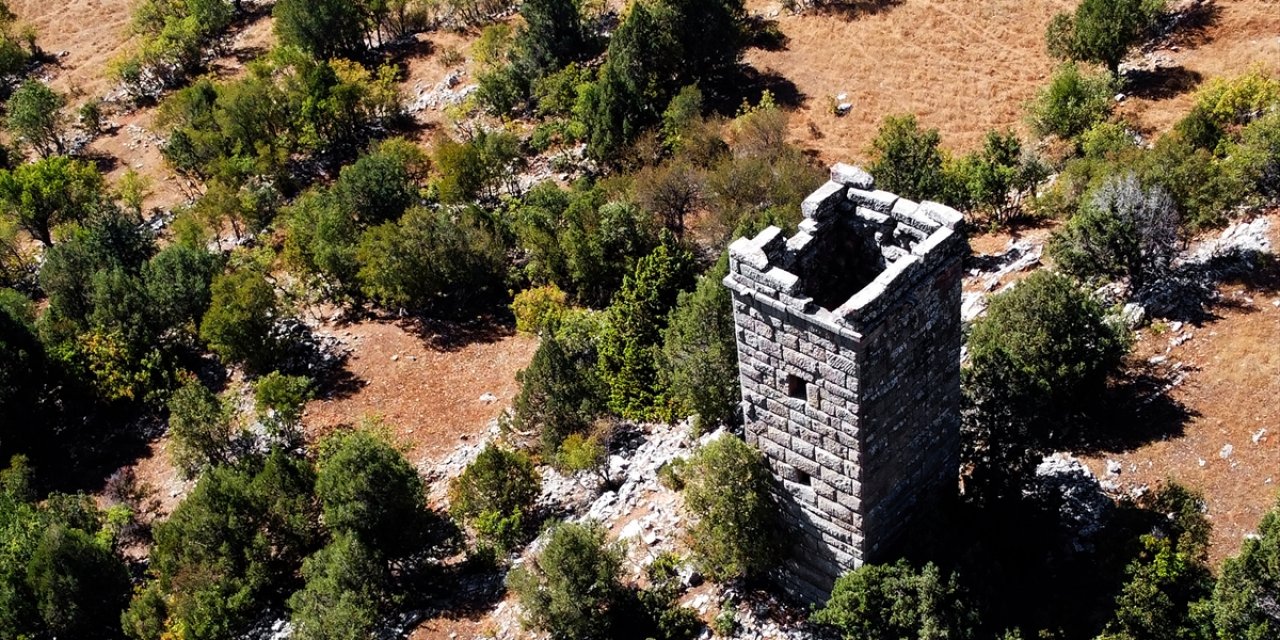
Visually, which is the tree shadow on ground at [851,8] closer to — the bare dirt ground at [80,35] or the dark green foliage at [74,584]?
the bare dirt ground at [80,35]

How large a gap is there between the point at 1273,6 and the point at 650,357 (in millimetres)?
35316

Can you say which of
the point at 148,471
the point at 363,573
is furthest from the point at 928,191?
the point at 148,471

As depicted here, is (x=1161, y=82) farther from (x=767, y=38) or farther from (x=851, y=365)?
(x=851, y=365)

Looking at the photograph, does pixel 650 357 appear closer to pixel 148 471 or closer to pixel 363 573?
pixel 363 573

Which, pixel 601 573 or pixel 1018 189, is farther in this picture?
pixel 1018 189

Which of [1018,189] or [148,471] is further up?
[1018,189]

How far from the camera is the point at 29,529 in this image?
35562 millimetres

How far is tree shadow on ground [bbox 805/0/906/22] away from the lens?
2325 inches

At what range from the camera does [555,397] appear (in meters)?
33.8

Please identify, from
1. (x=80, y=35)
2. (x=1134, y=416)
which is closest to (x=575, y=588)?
(x=1134, y=416)

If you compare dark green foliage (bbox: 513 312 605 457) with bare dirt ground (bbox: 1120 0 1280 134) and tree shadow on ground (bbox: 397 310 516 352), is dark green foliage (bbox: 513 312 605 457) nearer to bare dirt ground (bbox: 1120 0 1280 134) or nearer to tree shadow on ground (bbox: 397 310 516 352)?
tree shadow on ground (bbox: 397 310 516 352)

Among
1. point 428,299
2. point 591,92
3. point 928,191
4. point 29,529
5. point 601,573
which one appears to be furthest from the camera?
point 591,92

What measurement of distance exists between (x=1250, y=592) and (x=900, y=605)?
6178 millimetres

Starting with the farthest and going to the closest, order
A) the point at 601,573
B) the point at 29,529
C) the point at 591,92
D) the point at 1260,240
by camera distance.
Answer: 1. the point at 591,92
2. the point at 29,529
3. the point at 1260,240
4. the point at 601,573
